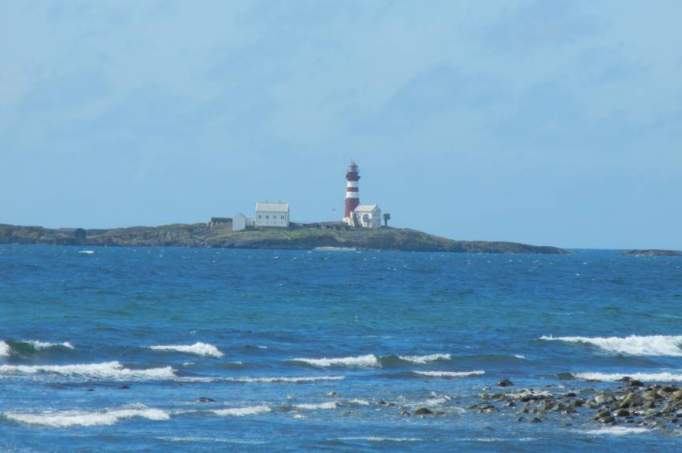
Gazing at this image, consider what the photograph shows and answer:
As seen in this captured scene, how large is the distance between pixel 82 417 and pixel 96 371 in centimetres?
932

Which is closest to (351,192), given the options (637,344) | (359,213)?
(359,213)

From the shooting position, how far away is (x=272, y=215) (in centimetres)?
19475

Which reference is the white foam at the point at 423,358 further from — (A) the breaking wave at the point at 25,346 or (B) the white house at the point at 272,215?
(B) the white house at the point at 272,215

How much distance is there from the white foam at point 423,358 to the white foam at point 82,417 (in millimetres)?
13705

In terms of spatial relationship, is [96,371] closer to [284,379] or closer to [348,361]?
[284,379]

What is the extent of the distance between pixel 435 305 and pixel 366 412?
125 ft

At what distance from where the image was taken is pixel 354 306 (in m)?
62.7

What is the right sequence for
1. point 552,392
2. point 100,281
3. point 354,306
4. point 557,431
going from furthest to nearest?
point 100,281 < point 354,306 < point 552,392 < point 557,431

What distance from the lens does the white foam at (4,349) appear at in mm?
36875

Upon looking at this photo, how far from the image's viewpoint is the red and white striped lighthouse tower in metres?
181

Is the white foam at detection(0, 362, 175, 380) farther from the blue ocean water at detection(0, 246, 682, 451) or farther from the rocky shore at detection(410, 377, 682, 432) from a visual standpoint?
the rocky shore at detection(410, 377, 682, 432)

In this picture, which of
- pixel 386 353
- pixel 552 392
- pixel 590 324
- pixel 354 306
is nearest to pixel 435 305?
pixel 354 306

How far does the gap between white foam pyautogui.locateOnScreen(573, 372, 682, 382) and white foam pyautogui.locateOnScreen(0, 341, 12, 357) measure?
686 inches

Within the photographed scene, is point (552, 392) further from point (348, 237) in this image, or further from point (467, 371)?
point (348, 237)
